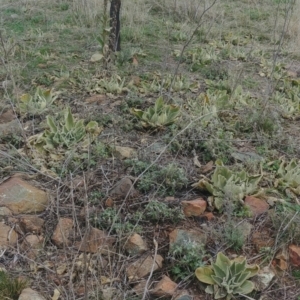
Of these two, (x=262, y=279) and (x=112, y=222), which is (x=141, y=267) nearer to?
(x=112, y=222)

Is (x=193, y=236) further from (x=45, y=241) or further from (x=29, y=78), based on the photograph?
(x=29, y=78)

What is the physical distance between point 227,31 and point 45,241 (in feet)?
15.7

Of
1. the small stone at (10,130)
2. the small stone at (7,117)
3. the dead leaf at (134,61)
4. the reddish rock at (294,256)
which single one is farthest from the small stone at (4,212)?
the dead leaf at (134,61)

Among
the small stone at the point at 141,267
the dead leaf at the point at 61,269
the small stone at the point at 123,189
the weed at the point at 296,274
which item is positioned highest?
the small stone at the point at 123,189

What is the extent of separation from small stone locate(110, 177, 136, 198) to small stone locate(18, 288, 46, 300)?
0.73 meters

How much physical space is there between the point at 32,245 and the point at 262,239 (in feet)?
3.82

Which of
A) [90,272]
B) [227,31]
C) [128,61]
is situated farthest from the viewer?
[227,31]

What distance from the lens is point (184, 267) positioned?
6.81 ft

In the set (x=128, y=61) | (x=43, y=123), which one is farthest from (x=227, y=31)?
(x=43, y=123)

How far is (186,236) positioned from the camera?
2.20m

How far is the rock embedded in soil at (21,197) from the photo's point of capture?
233 centimetres

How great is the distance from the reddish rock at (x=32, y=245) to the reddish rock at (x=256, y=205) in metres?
1.12

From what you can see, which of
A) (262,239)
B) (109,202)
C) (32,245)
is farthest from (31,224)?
(262,239)

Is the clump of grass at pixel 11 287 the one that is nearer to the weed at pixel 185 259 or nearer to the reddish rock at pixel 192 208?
the weed at pixel 185 259
